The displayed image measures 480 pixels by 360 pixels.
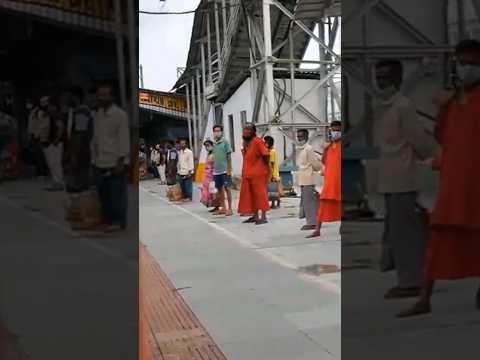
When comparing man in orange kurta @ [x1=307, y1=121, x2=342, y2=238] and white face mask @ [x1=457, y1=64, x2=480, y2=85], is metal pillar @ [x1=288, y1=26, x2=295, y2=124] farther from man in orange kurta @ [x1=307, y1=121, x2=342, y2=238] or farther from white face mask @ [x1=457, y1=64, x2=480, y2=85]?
white face mask @ [x1=457, y1=64, x2=480, y2=85]

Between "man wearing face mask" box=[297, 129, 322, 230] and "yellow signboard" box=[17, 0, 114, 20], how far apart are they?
488 cm

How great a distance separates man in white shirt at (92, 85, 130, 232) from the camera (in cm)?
144

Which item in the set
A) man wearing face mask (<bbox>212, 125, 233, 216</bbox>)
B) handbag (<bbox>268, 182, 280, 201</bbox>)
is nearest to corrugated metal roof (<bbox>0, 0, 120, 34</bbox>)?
man wearing face mask (<bbox>212, 125, 233, 216</bbox>)

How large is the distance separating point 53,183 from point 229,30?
10.8ft

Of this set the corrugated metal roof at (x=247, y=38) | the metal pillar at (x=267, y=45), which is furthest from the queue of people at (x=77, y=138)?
the metal pillar at (x=267, y=45)

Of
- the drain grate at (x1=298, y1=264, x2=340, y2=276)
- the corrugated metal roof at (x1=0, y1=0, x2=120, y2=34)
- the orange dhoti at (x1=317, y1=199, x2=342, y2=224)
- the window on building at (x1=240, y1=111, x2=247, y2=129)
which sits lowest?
the drain grate at (x1=298, y1=264, x2=340, y2=276)

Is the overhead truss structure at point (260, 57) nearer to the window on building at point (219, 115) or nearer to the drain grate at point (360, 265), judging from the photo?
the window on building at point (219, 115)

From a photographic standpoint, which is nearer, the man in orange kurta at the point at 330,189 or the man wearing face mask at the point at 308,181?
the man in orange kurta at the point at 330,189

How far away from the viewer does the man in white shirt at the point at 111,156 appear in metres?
1.44

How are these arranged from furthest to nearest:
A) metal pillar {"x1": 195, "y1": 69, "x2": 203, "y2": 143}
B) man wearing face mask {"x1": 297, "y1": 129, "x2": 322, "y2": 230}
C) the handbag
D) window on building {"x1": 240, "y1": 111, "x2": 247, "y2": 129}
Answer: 1. the handbag
2. window on building {"x1": 240, "y1": 111, "x2": 247, "y2": 129}
3. man wearing face mask {"x1": 297, "y1": 129, "x2": 322, "y2": 230}
4. metal pillar {"x1": 195, "y1": 69, "x2": 203, "y2": 143}

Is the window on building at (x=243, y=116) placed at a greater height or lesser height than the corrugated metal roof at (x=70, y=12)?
greater

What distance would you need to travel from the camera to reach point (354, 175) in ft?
4.67

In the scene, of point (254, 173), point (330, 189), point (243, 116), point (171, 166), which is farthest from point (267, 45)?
point (171, 166)

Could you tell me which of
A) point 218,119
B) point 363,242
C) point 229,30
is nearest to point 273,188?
A: point 218,119
